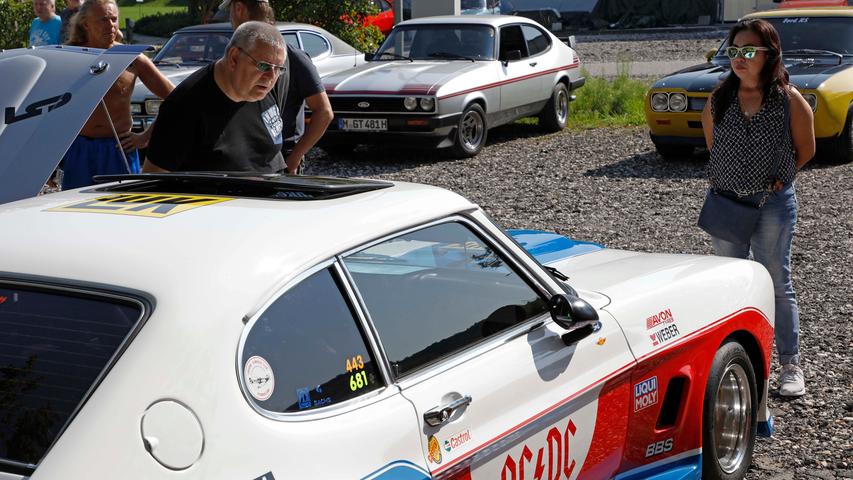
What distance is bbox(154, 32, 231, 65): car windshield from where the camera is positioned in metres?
13.3

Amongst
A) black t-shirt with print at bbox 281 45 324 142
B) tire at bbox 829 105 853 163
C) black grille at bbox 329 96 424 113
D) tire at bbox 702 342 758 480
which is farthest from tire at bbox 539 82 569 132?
tire at bbox 702 342 758 480

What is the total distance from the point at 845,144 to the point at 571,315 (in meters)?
8.94

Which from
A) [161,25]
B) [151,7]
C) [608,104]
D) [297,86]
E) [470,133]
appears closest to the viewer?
[297,86]

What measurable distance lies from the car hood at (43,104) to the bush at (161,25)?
1343 inches

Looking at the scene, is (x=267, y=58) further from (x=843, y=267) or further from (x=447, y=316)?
(x=843, y=267)

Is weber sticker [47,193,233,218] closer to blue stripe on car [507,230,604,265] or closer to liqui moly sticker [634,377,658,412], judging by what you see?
liqui moly sticker [634,377,658,412]

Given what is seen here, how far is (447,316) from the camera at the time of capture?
3.30m

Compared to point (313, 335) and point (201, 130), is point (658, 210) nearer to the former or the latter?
point (201, 130)

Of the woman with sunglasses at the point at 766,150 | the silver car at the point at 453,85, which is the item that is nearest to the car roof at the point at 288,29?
the silver car at the point at 453,85

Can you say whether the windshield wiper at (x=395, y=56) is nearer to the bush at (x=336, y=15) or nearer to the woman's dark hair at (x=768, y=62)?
the bush at (x=336, y=15)

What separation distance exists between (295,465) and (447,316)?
0.93 metres

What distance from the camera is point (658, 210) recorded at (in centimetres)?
988

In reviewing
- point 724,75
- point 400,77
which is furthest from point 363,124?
point 724,75

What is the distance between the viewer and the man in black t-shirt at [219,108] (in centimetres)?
469
